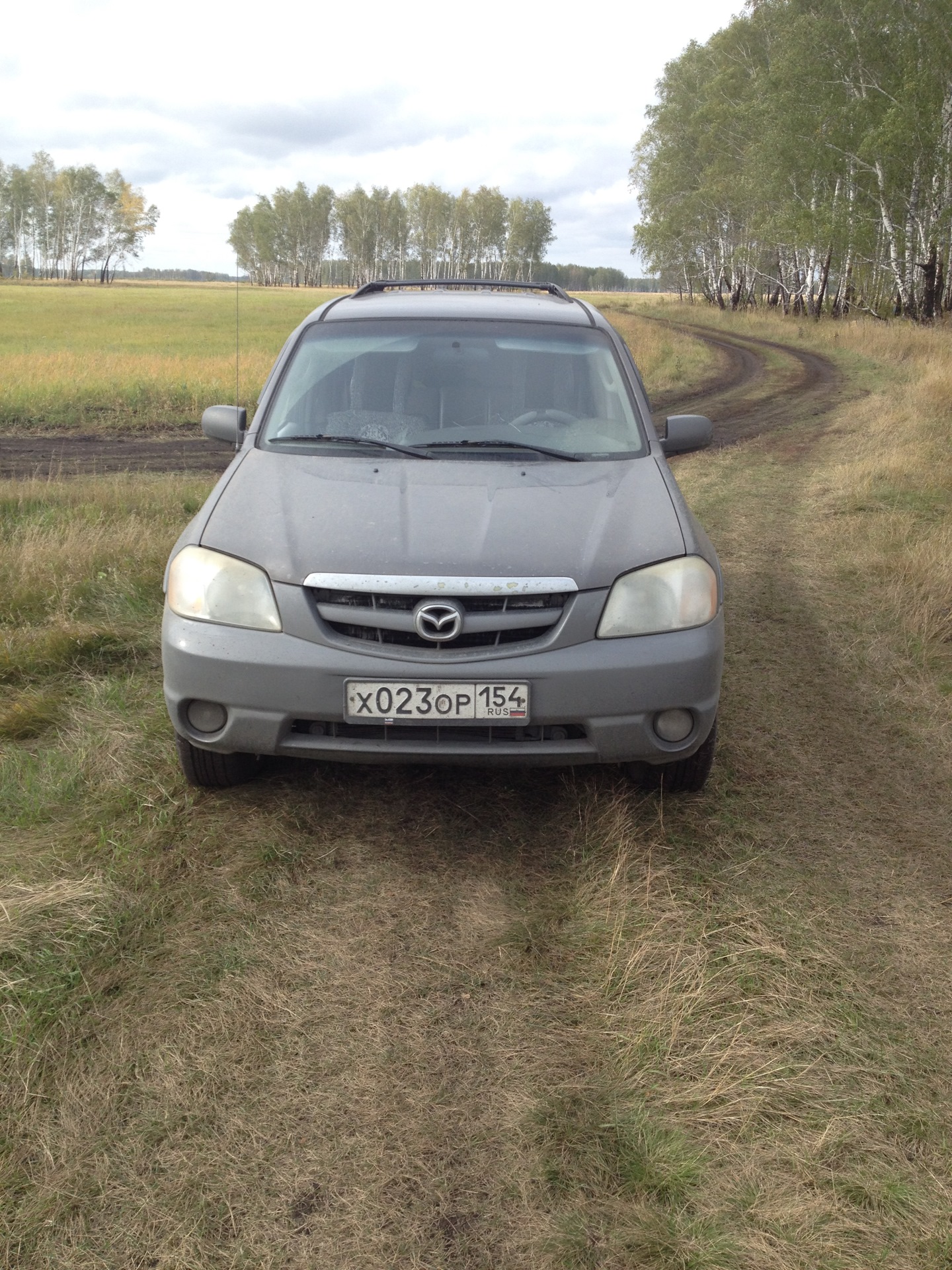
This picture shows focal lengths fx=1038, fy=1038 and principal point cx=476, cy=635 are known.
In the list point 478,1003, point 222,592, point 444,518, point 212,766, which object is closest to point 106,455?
point 212,766

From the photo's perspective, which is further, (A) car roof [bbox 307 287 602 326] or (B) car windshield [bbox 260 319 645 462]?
(A) car roof [bbox 307 287 602 326]

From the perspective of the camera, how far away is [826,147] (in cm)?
2697

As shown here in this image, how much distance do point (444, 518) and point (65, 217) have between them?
121348 mm

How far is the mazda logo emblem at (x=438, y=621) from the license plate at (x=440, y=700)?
14 cm

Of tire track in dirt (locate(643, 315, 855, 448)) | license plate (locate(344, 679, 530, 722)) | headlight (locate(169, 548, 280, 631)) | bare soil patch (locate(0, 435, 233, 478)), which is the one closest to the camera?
license plate (locate(344, 679, 530, 722))

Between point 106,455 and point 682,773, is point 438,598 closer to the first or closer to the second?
point 682,773

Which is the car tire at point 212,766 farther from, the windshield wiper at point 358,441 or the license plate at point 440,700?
the windshield wiper at point 358,441

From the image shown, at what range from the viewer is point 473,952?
275 centimetres

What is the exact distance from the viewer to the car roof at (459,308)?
177 inches

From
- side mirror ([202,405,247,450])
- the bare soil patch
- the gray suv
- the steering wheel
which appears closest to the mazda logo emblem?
the gray suv

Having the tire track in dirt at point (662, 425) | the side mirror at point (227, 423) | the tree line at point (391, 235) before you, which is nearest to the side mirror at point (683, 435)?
the side mirror at point (227, 423)

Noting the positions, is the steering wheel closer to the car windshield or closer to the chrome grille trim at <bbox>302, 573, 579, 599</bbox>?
the car windshield

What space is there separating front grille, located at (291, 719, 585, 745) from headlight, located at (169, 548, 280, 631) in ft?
1.06

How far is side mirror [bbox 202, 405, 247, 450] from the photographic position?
13.9 ft
